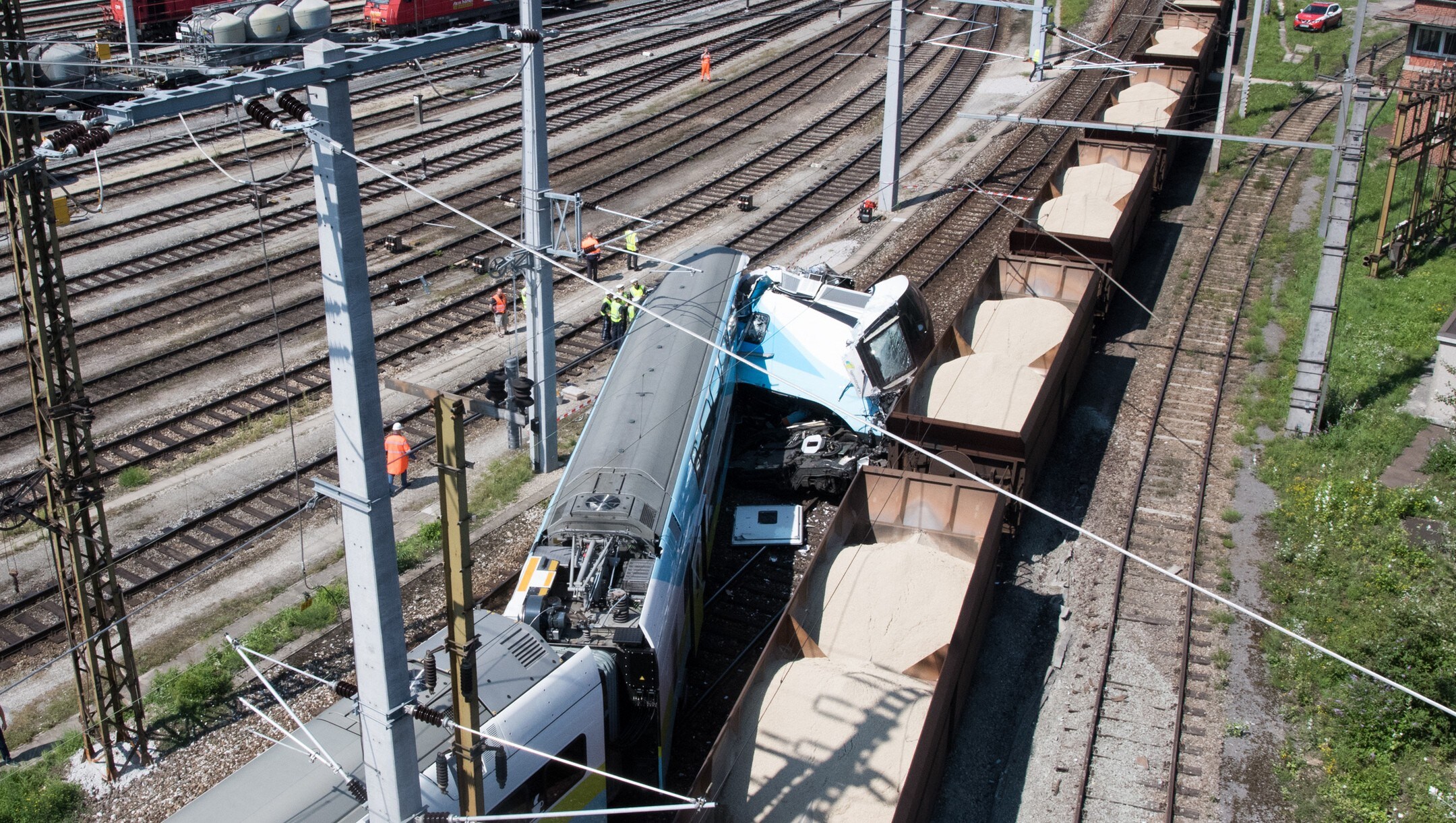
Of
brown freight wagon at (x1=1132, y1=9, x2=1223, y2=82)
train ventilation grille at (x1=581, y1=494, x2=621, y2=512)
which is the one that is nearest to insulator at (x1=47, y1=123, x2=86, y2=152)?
train ventilation grille at (x1=581, y1=494, x2=621, y2=512)

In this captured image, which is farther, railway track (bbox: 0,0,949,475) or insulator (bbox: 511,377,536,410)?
railway track (bbox: 0,0,949,475)

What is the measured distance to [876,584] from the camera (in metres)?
14.1

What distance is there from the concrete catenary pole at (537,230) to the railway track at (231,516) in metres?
1.02

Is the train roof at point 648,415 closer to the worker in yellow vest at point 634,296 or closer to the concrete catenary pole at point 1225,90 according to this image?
the worker in yellow vest at point 634,296

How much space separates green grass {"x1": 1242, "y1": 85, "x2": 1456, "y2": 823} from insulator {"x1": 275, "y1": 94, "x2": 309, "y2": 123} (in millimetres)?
11883

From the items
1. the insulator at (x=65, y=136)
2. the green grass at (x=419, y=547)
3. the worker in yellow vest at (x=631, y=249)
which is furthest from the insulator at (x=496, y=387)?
the worker in yellow vest at (x=631, y=249)

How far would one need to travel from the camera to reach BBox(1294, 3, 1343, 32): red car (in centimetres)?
4709

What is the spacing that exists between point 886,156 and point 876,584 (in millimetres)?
17512

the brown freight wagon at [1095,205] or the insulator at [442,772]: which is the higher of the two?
the brown freight wagon at [1095,205]

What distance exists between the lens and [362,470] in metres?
7.55

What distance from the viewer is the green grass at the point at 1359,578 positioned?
13.5 metres

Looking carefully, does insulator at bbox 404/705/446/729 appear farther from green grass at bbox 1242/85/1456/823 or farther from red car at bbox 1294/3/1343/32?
red car at bbox 1294/3/1343/32

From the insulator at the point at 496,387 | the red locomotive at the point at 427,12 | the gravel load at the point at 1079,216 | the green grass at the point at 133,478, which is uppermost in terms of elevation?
the red locomotive at the point at 427,12

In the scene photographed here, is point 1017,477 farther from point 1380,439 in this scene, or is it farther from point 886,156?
point 886,156
